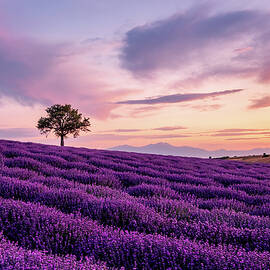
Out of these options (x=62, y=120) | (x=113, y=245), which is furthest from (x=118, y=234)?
(x=62, y=120)

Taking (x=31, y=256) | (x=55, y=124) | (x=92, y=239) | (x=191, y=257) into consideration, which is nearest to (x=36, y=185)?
(x=92, y=239)

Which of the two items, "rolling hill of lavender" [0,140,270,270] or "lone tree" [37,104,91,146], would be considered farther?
"lone tree" [37,104,91,146]

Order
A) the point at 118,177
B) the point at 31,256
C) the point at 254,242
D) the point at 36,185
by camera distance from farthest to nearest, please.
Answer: the point at 118,177, the point at 36,185, the point at 254,242, the point at 31,256

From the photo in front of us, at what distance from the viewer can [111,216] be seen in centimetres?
340

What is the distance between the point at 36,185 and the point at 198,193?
3228 mm

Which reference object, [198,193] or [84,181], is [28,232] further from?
[198,193]

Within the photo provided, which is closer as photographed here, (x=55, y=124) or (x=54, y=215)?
(x=54, y=215)

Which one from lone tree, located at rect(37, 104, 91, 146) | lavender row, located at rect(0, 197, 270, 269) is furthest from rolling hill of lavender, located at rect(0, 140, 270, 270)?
lone tree, located at rect(37, 104, 91, 146)

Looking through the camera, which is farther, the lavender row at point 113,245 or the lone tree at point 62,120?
the lone tree at point 62,120

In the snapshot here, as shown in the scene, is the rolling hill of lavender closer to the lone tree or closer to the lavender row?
the lavender row

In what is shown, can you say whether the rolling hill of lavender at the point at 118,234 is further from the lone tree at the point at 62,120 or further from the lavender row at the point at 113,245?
the lone tree at the point at 62,120

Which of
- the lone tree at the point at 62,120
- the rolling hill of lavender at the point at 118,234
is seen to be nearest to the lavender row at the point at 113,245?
the rolling hill of lavender at the point at 118,234

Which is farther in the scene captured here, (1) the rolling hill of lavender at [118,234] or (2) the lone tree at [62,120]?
(2) the lone tree at [62,120]

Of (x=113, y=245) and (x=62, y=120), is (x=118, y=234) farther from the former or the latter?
(x=62, y=120)
